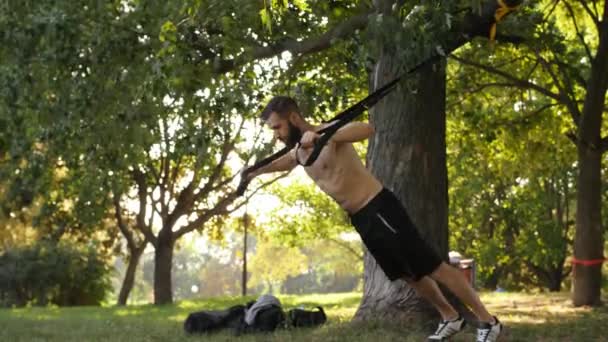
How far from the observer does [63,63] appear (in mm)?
12750

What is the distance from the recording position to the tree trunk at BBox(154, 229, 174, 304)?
2931cm

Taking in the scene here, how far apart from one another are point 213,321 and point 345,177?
3.93 meters

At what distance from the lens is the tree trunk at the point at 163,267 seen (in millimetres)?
29312

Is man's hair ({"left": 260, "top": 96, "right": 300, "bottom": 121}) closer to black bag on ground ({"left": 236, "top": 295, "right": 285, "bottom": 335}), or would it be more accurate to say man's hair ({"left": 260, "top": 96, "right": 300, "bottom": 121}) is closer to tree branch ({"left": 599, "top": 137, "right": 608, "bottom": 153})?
black bag on ground ({"left": 236, "top": 295, "right": 285, "bottom": 335})

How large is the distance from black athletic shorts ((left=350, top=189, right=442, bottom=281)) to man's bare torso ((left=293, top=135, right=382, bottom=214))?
0.07 meters

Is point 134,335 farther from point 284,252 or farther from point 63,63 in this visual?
point 284,252

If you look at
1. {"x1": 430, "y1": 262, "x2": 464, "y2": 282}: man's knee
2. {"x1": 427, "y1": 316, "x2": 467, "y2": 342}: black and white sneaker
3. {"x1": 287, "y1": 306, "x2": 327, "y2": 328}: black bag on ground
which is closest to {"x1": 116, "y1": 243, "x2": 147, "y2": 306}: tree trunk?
{"x1": 287, "y1": 306, "x2": 327, "y2": 328}: black bag on ground

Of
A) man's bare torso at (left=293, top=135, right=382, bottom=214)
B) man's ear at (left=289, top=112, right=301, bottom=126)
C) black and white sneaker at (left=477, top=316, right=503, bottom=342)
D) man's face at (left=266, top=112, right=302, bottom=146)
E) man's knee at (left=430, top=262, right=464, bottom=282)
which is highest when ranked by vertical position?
man's ear at (left=289, top=112, right=301, bottom=126)

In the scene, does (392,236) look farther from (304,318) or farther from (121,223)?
(121,223)

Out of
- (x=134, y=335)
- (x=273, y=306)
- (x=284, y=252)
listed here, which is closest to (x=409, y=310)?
(x=273, y=306)

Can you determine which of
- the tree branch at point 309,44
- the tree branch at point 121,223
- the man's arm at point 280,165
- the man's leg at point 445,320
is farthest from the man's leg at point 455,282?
the tree branch at point 121,223

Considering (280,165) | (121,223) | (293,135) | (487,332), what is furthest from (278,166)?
(121,223)

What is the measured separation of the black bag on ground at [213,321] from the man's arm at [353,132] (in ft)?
13.4

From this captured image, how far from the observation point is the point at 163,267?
2952cm
